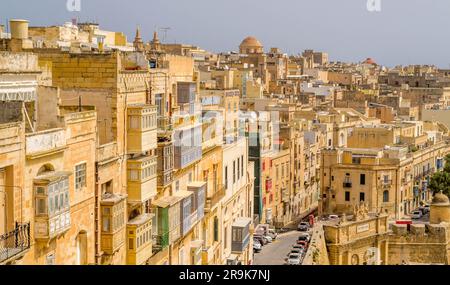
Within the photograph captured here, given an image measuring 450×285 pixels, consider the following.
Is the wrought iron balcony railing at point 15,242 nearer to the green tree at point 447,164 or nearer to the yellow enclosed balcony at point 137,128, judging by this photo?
the yellow enclosed balcony at point 137,128

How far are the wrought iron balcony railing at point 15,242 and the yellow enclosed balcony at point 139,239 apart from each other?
242cm

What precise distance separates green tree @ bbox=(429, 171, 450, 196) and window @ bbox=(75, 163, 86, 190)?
24.3m

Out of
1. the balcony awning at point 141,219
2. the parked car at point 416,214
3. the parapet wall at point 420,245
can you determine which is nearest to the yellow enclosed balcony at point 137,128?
the balcony awning at point 141,219

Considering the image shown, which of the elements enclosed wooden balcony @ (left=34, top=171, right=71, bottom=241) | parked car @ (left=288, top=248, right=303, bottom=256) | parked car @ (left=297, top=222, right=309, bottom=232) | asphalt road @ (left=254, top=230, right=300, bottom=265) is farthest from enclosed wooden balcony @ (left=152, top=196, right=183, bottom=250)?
parked car @ (left=297, top=222, right=309, bottom=232)

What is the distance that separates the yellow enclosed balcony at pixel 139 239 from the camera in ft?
30.3

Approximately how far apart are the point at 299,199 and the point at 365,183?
3048 mm

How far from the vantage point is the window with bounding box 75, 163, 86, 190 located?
8031 mm

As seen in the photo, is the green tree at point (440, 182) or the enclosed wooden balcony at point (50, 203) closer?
the enclosed wooden balcony at point (50, 203)

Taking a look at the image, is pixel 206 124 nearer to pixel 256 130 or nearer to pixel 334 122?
pixel 256 130

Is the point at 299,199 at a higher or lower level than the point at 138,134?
lower

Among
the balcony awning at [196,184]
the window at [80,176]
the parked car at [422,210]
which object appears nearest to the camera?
A: the window at [80,176]

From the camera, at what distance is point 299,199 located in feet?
97.9

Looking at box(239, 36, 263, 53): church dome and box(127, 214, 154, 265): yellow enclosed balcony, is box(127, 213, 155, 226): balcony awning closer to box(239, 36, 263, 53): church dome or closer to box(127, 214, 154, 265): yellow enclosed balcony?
box(127, 214, 154, 265): yellow enclosed balcony

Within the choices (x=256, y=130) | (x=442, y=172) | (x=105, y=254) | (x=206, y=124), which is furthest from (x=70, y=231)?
(x=442, y=172)
